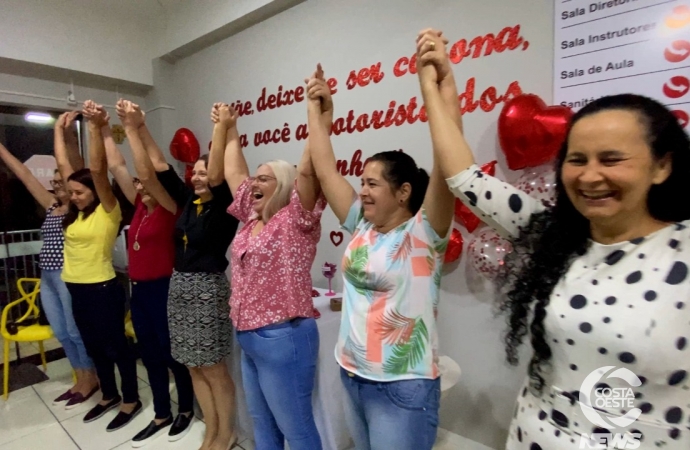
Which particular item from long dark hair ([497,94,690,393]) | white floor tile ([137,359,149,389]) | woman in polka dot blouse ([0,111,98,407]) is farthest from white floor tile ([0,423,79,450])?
long dark hair ([497,94,690,393])

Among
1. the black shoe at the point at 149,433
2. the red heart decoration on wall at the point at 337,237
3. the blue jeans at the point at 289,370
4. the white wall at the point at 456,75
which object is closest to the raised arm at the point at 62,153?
the white wall at the point at 456,75

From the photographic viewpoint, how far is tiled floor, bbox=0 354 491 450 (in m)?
2.23

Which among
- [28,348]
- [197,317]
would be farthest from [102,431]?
[28,348]

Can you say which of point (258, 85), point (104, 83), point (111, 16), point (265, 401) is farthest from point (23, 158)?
point (265, 401)

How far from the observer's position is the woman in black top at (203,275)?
191cm

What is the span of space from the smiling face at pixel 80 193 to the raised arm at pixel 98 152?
6 centimetres

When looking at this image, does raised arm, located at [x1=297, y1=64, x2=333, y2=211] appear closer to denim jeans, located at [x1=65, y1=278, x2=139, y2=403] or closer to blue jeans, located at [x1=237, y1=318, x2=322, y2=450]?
blue jeans, located at [x1=237, y1=318, x2=322, y2=450]

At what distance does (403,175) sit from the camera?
4.19 ft

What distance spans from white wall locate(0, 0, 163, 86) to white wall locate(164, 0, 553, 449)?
4.34 ft

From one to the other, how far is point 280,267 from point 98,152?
1479 mm

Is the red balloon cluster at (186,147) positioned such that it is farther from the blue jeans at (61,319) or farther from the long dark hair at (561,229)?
the long dark hair at (561,229)

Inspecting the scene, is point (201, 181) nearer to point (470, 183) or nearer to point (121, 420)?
point (470, 183)

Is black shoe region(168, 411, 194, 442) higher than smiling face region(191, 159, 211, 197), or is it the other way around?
smiling face region(191, 159, 211, 197)

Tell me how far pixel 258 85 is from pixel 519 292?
2.58 m
